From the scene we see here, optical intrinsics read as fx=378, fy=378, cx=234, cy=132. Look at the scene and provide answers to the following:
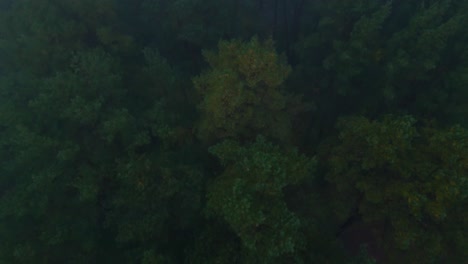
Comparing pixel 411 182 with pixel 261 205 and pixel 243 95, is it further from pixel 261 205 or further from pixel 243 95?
pixel 243 95

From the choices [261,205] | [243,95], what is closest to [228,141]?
[243,95]

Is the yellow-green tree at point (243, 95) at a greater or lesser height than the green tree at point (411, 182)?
greater

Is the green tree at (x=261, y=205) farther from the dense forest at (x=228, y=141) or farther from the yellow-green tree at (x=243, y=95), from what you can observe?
the yellow-green tree at (x=243, y=95)

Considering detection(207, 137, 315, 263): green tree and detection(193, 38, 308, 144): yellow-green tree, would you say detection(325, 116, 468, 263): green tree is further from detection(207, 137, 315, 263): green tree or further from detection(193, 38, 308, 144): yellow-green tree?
detection(193, 38, 308, 144): yellow-green tree

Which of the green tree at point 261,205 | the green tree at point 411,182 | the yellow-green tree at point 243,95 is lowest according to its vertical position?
the green tree at point 411,182

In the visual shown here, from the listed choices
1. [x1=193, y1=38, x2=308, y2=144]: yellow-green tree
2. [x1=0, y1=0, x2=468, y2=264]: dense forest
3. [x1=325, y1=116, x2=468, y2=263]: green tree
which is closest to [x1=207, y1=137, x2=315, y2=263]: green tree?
[x1=0, y1=0, x2=468, y2=264]: dense forest

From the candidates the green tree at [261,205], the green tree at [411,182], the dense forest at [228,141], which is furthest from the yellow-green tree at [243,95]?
the green tree at [411,182]
